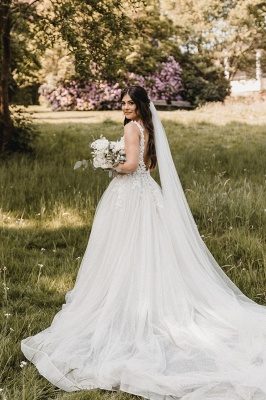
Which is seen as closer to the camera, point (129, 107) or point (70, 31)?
point (129, 107)

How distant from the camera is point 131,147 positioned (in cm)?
396

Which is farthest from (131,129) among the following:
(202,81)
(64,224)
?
(202,81)

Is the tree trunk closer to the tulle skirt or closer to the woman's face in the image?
the woman's face

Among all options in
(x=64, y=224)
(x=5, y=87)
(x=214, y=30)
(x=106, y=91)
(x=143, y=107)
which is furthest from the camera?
(x=214, y=30)

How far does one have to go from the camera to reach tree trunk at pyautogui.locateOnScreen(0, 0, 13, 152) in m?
9.72

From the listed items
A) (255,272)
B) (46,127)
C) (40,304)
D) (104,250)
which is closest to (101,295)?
(104,250)

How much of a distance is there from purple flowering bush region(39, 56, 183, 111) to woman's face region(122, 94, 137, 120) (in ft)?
62.3

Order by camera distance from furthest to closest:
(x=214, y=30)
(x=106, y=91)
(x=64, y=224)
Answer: (x=214, y=30), (x=106, y=91), (x=64, y=224)

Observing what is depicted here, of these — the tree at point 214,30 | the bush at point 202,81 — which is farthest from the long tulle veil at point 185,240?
the tree at point 214,30

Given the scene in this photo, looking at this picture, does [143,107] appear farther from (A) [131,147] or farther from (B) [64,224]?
(B) [64,224]

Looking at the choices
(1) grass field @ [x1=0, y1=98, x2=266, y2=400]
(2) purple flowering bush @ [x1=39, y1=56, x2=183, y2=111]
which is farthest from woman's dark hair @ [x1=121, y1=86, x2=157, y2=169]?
(2) purple flowering bush @ [x1=39, y1=56, x2=183, y2=111]

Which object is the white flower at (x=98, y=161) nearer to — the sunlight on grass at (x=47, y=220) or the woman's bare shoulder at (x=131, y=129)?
the woman's bare shoulder at (x=131, y=129)

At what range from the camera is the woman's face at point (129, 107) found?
13.3 ft

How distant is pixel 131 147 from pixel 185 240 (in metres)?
0.93
